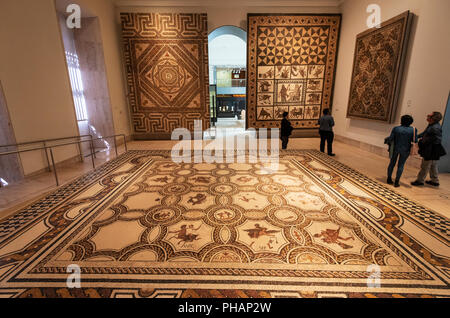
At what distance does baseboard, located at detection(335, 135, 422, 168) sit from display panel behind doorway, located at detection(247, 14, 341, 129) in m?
1.40

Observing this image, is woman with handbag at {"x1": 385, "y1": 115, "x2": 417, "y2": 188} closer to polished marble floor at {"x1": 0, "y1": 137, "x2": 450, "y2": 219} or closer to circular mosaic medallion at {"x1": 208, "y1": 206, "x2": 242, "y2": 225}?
polished marble floor at {"x1": 0, "y1": 137, "x2": 450, "y2": 219}

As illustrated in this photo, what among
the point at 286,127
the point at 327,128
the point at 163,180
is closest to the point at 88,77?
the point at 163,180

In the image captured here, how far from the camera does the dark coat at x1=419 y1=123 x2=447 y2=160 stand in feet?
9.84

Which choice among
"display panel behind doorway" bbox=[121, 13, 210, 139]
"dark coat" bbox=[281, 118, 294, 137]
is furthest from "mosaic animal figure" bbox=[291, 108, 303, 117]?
"display panel behind doorway" bbox=[121, 13, 210, 139]

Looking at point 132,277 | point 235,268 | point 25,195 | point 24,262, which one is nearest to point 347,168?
point 235,268

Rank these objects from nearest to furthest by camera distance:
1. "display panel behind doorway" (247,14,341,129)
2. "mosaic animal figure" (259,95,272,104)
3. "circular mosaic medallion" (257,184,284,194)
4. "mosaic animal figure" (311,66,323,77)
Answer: "circular mosaic medallion" (257,184,284,194), "display panel behind doorway" (247,14,341,129), "mosaic animal figure" (311,66,323,77), "mosaic animal figure" (259,95,272,104)

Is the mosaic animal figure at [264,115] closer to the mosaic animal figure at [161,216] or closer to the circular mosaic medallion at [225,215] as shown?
the circular mosaic medallion at [225,215]

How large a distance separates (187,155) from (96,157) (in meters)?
2.28

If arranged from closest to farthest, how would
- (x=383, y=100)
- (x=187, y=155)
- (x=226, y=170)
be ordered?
(x=226, y=170) → (x=383, y=100) → (x=187, y=155)

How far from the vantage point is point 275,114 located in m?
7.27

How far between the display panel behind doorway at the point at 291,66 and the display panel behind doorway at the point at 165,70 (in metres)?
1.64

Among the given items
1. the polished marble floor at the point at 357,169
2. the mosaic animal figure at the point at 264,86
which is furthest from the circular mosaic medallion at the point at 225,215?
the mosaic animal figure at the point at 264,86

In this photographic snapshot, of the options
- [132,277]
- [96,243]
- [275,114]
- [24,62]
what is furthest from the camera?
[275,114]

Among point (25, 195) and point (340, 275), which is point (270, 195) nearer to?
point (340, 275)
